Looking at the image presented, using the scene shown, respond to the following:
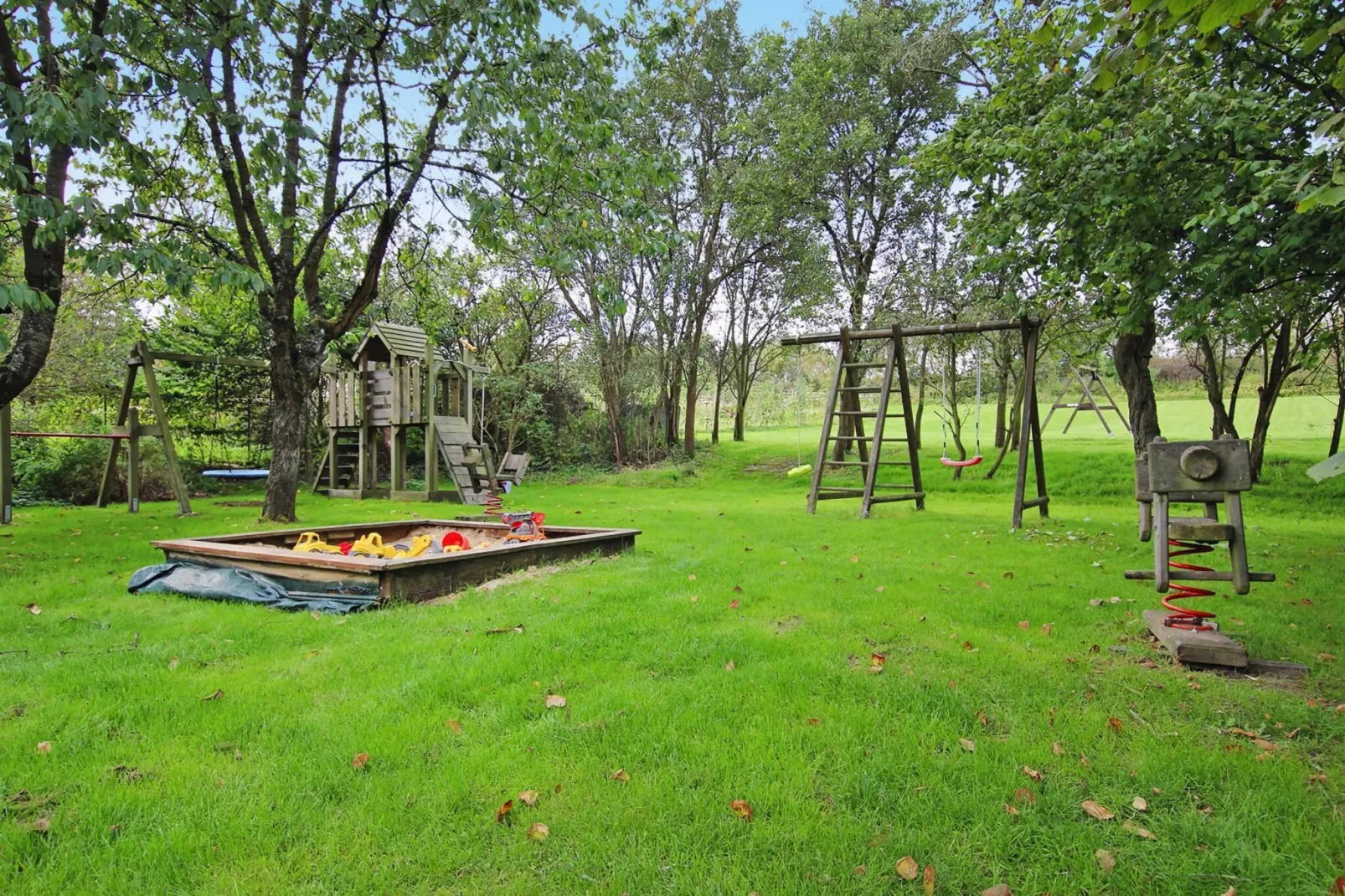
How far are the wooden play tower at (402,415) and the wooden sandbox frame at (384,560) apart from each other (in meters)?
5.60

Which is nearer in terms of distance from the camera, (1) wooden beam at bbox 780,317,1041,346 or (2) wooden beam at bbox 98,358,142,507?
(1) wooden beam at bbox 780,317,1041,346

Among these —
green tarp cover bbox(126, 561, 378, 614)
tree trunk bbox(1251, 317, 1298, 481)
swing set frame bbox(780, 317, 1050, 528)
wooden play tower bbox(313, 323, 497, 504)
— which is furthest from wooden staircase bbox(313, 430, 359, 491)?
tree trunk bbox(1251, 317, 1298, 481)

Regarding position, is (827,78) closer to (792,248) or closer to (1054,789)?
(792,248)

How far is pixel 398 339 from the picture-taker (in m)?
12.9

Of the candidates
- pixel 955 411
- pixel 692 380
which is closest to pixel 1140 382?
pixel 955 411

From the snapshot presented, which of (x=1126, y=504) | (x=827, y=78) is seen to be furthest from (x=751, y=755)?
(x=827, y=78)

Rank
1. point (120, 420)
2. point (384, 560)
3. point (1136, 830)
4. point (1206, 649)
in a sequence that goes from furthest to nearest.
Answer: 1. point (120, 420)
2. point (384, 560)
3. point (1206, 649)
4. point (1136, 830)

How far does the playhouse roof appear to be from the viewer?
12.7 m

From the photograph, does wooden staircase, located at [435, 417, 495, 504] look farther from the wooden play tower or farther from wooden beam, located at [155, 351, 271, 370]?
wooden beam, located at [155, 351, 271, 370]

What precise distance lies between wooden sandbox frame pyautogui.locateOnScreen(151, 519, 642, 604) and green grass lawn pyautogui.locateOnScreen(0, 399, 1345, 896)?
37 cm

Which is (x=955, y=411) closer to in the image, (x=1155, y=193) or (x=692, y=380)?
(x=692, y=380)

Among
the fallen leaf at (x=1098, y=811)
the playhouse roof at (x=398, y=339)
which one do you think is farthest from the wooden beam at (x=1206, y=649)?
the playhouse roof at (x=398, y=339)

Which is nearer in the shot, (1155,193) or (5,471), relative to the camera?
(1155,193)

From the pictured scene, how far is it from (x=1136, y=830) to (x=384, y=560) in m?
4.34
